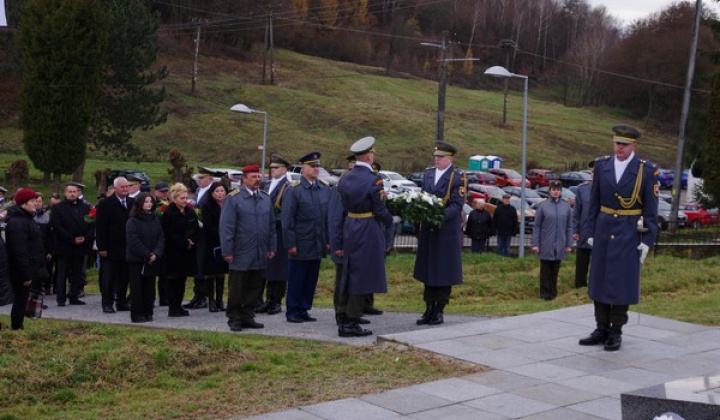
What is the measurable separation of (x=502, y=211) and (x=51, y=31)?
28624 mm

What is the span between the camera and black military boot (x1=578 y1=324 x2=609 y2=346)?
10055 mm

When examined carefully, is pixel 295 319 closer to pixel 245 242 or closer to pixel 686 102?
pixel 245 242

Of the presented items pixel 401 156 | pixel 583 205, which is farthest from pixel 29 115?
pixel 583 205

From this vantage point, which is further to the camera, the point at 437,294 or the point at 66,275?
the point at 66,275

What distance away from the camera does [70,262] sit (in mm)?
16391

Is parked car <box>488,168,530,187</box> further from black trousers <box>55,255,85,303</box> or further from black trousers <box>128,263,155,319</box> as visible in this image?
black trousers <box>128,263,155,319</box>

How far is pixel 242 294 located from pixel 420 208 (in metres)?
2.54

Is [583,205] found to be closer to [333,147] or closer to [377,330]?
[377,330]

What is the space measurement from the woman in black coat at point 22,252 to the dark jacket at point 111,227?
254 cm

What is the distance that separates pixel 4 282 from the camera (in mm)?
10984

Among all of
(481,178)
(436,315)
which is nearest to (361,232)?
(436,315)

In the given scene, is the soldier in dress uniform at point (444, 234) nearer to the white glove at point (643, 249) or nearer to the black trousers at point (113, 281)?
the white glove at point (643, 249)

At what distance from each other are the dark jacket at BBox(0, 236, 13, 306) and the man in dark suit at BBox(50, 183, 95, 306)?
4583mm

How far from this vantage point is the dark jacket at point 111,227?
1461 cm
